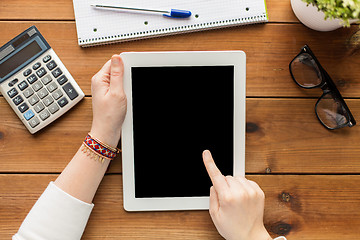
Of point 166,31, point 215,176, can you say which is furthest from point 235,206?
point 166,31

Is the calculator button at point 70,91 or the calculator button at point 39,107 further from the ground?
the calculator button at point 70,91

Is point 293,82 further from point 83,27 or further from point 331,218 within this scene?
point 83,27

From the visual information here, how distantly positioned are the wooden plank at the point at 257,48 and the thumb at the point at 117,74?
8 centimetres

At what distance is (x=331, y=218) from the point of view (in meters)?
0.77

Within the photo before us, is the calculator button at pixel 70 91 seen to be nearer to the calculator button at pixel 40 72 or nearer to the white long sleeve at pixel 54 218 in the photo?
the calculator button at pixel 40 72

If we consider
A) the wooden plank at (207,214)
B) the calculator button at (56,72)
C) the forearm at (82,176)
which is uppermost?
the calculator button at (56,72)

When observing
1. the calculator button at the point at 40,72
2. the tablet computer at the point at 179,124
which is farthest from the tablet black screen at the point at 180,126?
the calculator button at the point at 40,72

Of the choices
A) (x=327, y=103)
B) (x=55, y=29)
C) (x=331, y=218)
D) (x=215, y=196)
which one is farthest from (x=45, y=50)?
(x=331, y=218)

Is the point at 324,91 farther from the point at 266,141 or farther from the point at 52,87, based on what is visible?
the point at 52,87

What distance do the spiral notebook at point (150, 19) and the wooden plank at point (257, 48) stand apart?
0.8 inches

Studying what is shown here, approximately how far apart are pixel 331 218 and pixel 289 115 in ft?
0.90

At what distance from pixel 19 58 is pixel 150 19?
313 mm

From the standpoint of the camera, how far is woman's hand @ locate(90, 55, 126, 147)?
26.7 inches

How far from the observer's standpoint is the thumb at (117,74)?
671 millimetres
